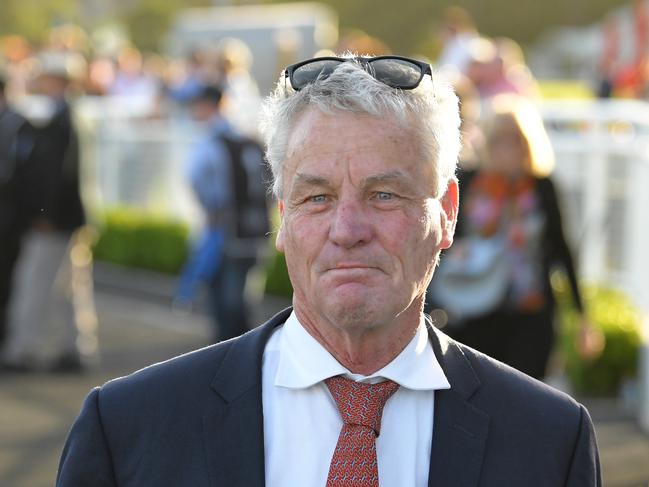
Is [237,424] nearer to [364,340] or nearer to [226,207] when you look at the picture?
[364,340]

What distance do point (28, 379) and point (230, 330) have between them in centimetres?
156

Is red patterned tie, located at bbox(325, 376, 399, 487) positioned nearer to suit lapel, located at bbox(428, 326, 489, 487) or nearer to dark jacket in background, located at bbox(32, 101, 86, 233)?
suit lapel, located at bbox(428, 326, 489, 487)

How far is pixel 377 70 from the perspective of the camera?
2.60 meters

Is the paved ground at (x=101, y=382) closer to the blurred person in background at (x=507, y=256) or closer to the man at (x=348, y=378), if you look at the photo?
the blurred person in background at (x=507, y=256)

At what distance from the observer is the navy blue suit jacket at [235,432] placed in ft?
8.22

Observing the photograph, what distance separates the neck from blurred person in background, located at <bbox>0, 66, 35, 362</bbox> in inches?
281

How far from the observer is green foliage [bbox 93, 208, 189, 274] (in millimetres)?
14219

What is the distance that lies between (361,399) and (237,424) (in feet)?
0.76

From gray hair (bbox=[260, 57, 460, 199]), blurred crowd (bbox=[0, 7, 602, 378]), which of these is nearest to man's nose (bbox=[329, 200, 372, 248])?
gray hair (bbox=[260, 57, 460, 199])

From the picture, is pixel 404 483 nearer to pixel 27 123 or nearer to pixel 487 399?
pixel 487 399

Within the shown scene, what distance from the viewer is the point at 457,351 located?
2.74 m

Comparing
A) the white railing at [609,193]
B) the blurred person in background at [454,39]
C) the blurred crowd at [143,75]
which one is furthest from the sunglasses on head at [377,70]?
the blurred person in background at [454,39]

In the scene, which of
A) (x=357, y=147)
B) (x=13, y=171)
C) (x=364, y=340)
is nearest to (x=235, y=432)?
(x=364, y=340)

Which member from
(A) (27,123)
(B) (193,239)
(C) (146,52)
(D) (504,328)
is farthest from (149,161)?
(C) (146,52)
